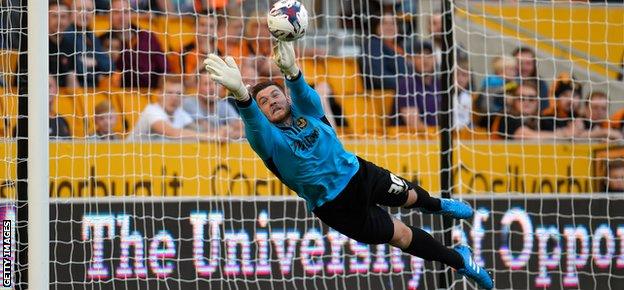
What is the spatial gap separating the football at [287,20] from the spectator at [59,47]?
2.59 m

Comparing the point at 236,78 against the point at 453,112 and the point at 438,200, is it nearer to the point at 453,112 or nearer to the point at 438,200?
the point at 438,200

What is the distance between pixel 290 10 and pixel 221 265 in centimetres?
284

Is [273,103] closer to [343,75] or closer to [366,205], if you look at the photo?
[366,205]

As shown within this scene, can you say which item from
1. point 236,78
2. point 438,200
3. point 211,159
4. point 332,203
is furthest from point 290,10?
point 211,159

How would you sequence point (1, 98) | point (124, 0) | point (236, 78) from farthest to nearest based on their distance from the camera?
point (124, 0)
point (1, 98)
point (236, 78)

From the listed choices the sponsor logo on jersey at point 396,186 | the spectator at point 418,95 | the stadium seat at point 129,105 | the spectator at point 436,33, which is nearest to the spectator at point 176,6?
the stadium seat at point 129,105

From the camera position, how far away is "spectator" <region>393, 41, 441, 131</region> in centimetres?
943

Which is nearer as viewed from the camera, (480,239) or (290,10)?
(290,10)

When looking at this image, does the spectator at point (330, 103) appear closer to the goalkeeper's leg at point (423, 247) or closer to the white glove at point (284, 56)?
the goalkeeper's leg at point (423, 247)

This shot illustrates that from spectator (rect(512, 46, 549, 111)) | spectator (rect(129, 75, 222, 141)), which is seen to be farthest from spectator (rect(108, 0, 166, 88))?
spectator (rect(512, 46, 549, 111))

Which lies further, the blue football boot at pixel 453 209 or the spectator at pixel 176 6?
the spectator at pixel 176 6

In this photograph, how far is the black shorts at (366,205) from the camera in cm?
699

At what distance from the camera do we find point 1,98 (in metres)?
8.34

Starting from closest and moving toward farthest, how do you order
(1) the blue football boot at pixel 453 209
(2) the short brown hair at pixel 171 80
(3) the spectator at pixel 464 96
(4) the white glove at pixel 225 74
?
1. (4) the white glove at pixel 225 74
2. (1) the blue football boot at pixel 453 209
3. (2) the short brown hair at pixel 171 80
4. (3) the spectator at pixel 464 96
